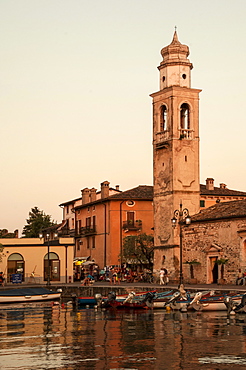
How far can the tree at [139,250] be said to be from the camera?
62250 millimetres

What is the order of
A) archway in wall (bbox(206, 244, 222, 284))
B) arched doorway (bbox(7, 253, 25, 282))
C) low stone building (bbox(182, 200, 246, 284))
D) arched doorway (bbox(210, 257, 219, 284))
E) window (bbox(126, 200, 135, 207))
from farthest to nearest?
window (bbox(126, 200, 135, 207)) < arched doorway (bbox(7, 253, 25, 282)) < arched doorway (bbox(210, 257, 219, 284)) < archway in wall (bbox(206, 244, 222, 284)) < low stone building (bbox(182, 200, 246, 284))

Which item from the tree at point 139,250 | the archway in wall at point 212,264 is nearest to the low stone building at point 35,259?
the tree at point 139,250

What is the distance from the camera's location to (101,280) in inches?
2510

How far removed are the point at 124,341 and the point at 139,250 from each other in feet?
141

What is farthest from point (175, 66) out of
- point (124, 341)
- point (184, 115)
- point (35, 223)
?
point (35, 223)

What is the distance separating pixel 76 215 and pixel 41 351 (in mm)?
62448

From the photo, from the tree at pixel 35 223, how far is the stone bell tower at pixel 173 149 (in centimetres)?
4436

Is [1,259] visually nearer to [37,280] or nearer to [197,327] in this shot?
[37,280]

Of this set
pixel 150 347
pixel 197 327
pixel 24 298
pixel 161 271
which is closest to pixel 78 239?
pixel 161 271

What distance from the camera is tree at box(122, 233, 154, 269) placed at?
62.2 metres

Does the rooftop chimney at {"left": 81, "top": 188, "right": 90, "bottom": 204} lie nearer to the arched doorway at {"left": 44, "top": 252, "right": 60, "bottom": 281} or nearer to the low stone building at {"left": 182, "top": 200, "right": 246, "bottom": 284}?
the arched doorway at {"left": 44, "top": 252, "right": 60, "bottom": 281}

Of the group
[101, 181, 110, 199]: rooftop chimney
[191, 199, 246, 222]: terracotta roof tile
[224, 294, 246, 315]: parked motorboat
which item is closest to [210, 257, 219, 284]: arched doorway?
[191, 199, 246, 222]: terracotta roof tile

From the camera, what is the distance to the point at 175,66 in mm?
54094

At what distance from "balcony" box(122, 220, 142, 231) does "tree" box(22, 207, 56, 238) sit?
2772 cm
